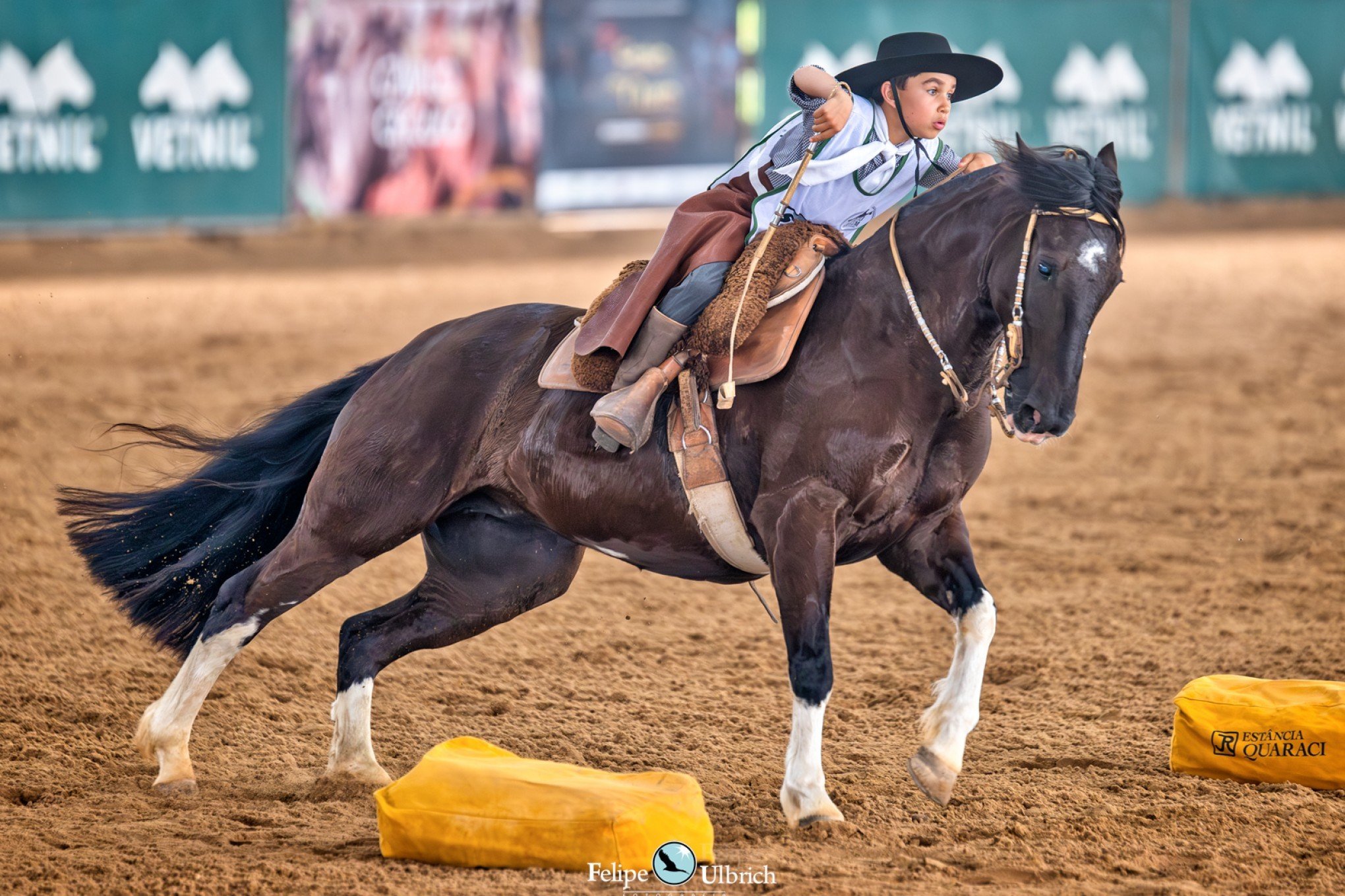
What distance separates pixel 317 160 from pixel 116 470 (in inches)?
364

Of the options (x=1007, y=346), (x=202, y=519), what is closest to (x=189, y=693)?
(x=202, y=519)

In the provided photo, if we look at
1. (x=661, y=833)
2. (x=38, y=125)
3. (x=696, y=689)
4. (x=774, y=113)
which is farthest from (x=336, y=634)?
(x=774, y=113)

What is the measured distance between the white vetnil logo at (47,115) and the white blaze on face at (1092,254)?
1446 cm

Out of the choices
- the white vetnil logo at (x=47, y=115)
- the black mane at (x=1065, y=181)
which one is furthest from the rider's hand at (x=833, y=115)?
the white vetnil logo at (x=47, y=115)

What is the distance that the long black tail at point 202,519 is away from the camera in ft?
15.6

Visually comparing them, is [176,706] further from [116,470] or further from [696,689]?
[116,470]

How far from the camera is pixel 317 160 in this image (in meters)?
17.1

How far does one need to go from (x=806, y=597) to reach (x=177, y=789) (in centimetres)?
199

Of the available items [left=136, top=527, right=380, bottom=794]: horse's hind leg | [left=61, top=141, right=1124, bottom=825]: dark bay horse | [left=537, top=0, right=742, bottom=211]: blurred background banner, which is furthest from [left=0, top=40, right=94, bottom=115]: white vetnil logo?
[left=136, top=527, right=380, bottom=794]: horse's hind leg

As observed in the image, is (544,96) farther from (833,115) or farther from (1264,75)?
(833,115)

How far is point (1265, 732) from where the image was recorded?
434 centimetres

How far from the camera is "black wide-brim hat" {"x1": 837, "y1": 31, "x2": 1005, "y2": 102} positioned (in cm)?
421

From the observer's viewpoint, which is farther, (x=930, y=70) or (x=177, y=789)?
(x=177, y=789)

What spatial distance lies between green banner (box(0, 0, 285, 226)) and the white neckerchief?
13583 mm
